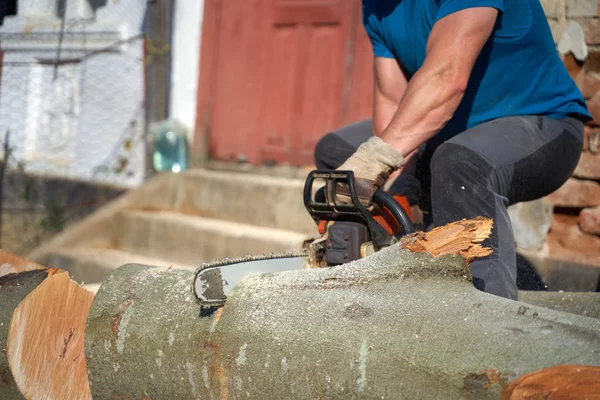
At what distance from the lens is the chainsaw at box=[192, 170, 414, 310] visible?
68.1 inches

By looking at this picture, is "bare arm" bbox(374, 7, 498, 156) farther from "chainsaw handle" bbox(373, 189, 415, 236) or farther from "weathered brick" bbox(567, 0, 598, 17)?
"weathered brick" bbox(567, 0, 598, 17)

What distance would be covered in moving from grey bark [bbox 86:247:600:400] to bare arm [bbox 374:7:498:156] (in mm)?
446

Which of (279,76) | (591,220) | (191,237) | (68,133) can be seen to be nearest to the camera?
(591,220)

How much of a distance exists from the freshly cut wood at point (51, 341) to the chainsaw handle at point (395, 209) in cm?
90

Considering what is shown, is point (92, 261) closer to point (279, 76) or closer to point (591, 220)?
point (279, 76)

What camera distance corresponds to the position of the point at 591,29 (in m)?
3.16

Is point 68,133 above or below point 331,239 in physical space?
below

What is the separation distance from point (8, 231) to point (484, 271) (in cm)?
516

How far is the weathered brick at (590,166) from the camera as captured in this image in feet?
10.6

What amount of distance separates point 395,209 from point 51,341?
1.03 metres

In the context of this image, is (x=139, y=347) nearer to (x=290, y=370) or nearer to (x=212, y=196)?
(x=290, y=370)

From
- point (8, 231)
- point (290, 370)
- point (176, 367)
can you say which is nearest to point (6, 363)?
point (176, 367)

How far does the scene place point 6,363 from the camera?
75.2 inches

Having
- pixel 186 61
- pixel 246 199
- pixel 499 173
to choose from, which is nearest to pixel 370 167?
pixel 499 173
